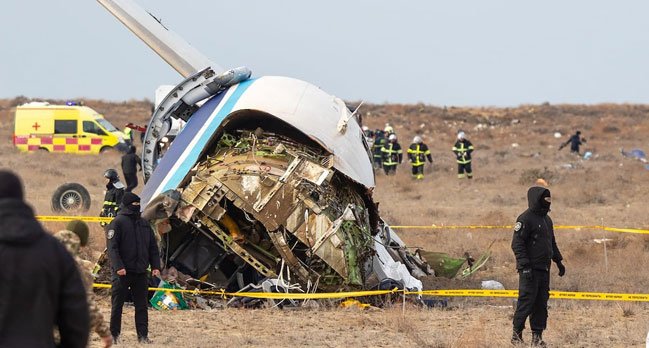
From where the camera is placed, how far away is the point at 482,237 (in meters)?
20.1

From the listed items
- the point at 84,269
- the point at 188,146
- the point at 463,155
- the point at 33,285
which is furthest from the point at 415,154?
the point at 33,285

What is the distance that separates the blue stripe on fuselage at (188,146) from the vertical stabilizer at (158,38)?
2.93m

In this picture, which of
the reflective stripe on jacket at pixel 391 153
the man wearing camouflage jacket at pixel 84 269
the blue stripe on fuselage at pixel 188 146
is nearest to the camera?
the man wearing camouflage jacket at pixel 84 269

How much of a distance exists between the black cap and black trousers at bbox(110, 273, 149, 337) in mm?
5455

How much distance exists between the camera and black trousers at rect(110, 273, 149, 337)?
34.4 feet

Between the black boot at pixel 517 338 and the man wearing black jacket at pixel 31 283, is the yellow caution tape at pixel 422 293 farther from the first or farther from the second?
the man wearing black jacket at pixel 31 283

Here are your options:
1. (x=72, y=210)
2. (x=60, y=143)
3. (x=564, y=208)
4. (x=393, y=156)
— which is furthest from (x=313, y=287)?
(x=60, y=143)

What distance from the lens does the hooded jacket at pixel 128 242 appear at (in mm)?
10406

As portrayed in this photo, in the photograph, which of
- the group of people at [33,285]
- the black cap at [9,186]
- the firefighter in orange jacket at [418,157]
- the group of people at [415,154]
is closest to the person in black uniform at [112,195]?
the group of people at [33,285]

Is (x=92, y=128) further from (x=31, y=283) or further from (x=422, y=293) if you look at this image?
(x=31, y=283)

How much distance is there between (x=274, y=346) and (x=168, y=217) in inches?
A: 121

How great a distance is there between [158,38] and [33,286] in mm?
13073

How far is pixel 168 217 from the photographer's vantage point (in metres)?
13.2

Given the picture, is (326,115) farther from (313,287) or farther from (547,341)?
(547,341)
